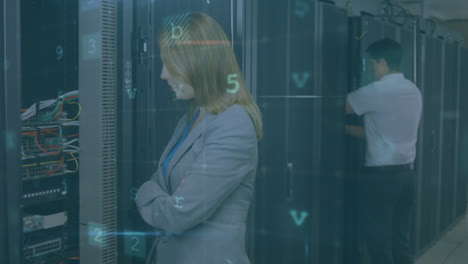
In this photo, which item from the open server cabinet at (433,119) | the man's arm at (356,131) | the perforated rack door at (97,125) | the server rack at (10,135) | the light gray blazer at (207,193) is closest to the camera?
the server rack at (10,135)

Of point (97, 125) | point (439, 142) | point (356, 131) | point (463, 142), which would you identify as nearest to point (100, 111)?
point (97, 125)

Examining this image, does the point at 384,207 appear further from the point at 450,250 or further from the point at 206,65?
the point at 206,65

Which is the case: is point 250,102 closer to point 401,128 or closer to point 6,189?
point 6,189

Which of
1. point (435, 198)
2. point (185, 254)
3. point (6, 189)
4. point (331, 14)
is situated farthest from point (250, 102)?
point (435, 198)

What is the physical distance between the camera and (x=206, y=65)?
1.00 metres

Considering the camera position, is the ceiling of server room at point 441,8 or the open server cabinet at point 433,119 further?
the ceiling of server room at point 441,8

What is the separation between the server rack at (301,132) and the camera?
156 centimetres

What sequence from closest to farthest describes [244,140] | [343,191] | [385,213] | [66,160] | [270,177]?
1. [244,140]
2. [66,160]
3. [270,177]
4. [343,191]
5. [385,213]

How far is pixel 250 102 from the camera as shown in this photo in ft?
3.43

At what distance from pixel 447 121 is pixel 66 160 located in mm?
2953

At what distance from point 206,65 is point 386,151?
4.97ft
